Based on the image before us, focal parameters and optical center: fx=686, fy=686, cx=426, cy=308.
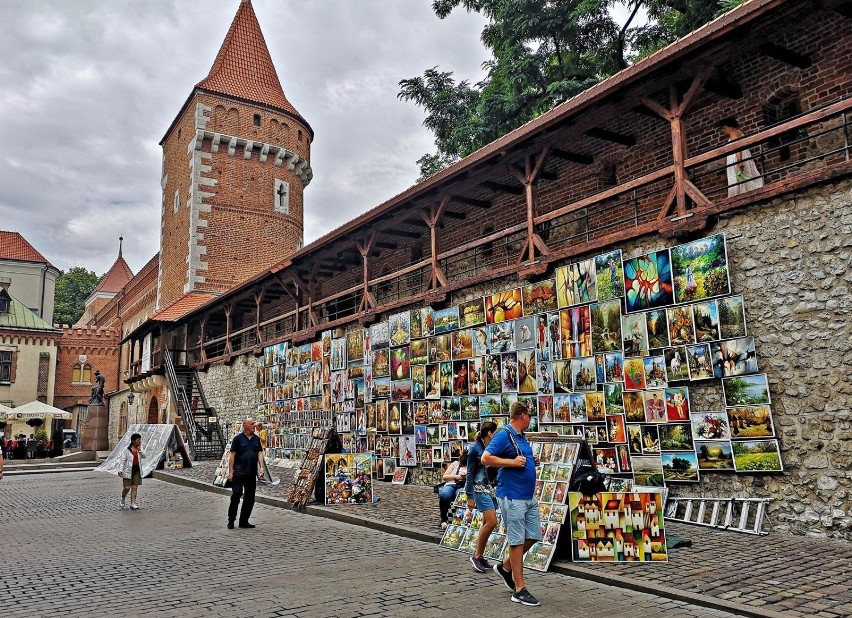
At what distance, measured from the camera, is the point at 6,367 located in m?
42.7

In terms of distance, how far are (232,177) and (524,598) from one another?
29.5 metres

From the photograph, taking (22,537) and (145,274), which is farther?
(145,274)

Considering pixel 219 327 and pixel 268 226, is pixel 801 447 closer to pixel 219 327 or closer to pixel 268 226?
pixel 219 327

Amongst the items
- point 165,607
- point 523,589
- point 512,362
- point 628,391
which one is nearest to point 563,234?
point 512,362

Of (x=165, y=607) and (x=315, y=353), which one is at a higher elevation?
(x=315, y=353)

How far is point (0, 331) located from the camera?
4269 cm

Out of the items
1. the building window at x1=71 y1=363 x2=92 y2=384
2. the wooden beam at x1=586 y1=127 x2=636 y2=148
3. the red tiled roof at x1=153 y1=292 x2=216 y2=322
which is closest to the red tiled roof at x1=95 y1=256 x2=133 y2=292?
the building window at x1=71 y1=363 x2=92 y2=384

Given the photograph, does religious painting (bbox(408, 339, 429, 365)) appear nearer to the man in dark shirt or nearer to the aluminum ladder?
the man in dark shirt

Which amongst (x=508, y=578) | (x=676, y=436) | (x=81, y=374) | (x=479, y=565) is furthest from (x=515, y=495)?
(x=81, y=374)

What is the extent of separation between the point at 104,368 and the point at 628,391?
151 feet

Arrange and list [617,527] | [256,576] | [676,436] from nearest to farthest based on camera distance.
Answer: [256,576] → [617,527] → [676,436]

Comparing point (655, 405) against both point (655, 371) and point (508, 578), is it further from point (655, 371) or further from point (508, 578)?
point (508, 578)

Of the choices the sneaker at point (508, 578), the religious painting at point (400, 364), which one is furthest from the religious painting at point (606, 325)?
the religious painting at point (400, 364)

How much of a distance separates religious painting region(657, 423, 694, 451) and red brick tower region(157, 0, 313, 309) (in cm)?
2528
